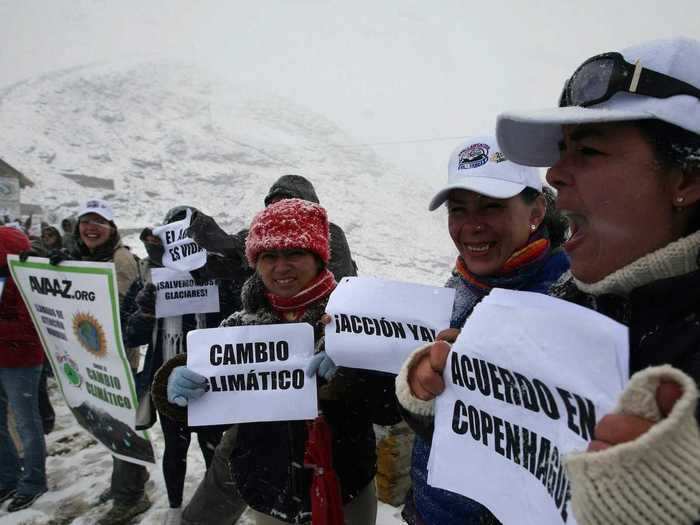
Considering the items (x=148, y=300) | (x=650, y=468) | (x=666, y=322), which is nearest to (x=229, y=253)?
(x=148, y=300)

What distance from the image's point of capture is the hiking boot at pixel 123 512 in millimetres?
3355

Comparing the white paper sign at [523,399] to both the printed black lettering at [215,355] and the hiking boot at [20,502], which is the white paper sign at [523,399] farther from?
the hiking boot at [20,502]

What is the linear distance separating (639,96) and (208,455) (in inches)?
134

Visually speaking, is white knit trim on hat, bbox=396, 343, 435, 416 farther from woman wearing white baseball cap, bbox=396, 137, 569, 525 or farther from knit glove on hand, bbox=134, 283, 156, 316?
knit glove on hand, bbox=134, 283, 156, 316

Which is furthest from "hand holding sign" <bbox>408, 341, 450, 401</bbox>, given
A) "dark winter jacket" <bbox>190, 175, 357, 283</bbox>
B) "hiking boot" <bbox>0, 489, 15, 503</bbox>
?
"hiking boot" <bbox>0, 489, 15, 503</bbox>

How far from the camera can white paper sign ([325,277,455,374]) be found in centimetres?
158

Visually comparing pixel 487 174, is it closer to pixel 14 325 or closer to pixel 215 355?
pixel 215 355

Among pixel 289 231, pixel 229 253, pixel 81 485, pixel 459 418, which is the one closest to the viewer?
pixel 459 418

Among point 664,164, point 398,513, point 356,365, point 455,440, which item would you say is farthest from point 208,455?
point 664,164

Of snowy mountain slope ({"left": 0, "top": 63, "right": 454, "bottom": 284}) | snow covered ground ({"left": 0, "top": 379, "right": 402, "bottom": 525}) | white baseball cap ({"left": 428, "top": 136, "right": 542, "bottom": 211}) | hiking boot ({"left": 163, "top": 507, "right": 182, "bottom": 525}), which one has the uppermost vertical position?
white baseball cap ({"left": 428, "top": 136, "right": 542, "bottom": 211})

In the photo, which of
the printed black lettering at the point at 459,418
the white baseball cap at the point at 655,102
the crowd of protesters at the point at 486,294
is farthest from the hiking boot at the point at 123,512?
the white baseball cap at the point at 655,102

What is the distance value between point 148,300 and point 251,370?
170 centimetres

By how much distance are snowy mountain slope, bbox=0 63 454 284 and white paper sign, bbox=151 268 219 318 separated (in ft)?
69.2

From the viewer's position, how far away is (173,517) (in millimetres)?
3121
